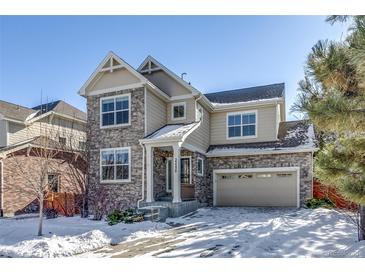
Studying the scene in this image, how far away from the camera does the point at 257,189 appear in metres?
12.7

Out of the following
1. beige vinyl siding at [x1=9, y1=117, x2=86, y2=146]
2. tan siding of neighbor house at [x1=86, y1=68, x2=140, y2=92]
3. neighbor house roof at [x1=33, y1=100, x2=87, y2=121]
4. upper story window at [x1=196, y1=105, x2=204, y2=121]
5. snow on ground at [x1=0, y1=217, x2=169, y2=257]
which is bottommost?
snow on ground at [x1=0, y1=217, x2=169, y2=257]

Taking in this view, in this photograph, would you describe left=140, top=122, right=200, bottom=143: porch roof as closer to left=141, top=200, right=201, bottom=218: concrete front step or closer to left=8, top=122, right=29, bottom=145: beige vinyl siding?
left=141, top=200, right=201, bottom=218: concrete front step

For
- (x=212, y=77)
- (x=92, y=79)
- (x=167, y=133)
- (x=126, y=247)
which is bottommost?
(x=126, y=247)

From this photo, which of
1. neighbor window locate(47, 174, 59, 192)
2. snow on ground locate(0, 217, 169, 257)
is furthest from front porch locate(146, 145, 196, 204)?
neighbor window locate(47, 174, 59, 192)

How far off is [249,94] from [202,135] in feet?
11.1

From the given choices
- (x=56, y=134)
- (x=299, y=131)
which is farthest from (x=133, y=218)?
(x=299, y=131)

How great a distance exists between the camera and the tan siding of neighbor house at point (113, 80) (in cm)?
1138

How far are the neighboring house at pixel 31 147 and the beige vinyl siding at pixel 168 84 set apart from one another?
13.2 ft

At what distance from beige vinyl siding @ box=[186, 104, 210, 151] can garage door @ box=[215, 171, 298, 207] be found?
1531 mm

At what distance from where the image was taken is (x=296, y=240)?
6.27 metres

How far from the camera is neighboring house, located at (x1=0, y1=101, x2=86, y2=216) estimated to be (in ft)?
39.0

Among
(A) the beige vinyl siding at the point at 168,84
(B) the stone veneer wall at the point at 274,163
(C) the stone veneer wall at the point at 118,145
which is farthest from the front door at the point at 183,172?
(A) the beige vinyl siding at the point at 168,84

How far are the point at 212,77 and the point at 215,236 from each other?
12.6ft

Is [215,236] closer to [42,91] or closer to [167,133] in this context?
[167,133]
